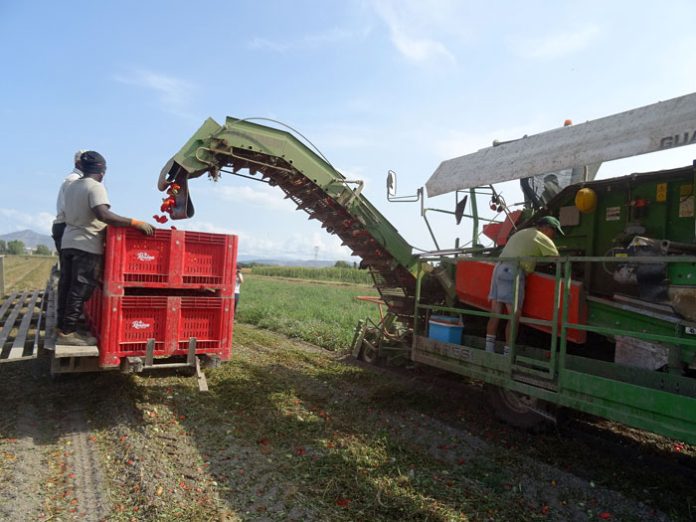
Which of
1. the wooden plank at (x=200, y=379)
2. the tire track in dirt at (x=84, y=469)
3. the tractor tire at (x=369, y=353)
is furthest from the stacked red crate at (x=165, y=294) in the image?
the tractor tire at (x=369, y=353)

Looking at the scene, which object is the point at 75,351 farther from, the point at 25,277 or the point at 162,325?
the point at 25,277

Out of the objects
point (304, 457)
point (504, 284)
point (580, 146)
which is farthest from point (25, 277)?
point (580, 146)

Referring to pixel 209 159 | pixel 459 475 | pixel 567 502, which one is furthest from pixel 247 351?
pixel 567 502

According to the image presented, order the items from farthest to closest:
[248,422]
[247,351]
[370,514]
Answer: [247,351]
[248,422]
[370,514]

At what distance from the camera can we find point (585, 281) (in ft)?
16.3

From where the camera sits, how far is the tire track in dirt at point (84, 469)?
3.21 m

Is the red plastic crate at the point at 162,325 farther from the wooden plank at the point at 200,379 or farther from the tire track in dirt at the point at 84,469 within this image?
the tire track in dirt at the point at 84,469

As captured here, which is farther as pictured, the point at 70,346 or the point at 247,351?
the point at 247,351

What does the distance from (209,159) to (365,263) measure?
8.06ft

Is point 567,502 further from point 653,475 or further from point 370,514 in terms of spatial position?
point 370,514

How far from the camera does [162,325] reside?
4.80 m

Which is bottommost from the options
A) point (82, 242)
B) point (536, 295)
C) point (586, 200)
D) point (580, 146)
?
point (536, 295)

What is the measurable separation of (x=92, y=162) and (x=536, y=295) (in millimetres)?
4640

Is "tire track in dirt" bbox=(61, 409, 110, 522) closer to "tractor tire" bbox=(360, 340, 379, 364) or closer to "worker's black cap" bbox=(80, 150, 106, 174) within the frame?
"worker's black cap" bbox=(80, 150, 106, 174)
